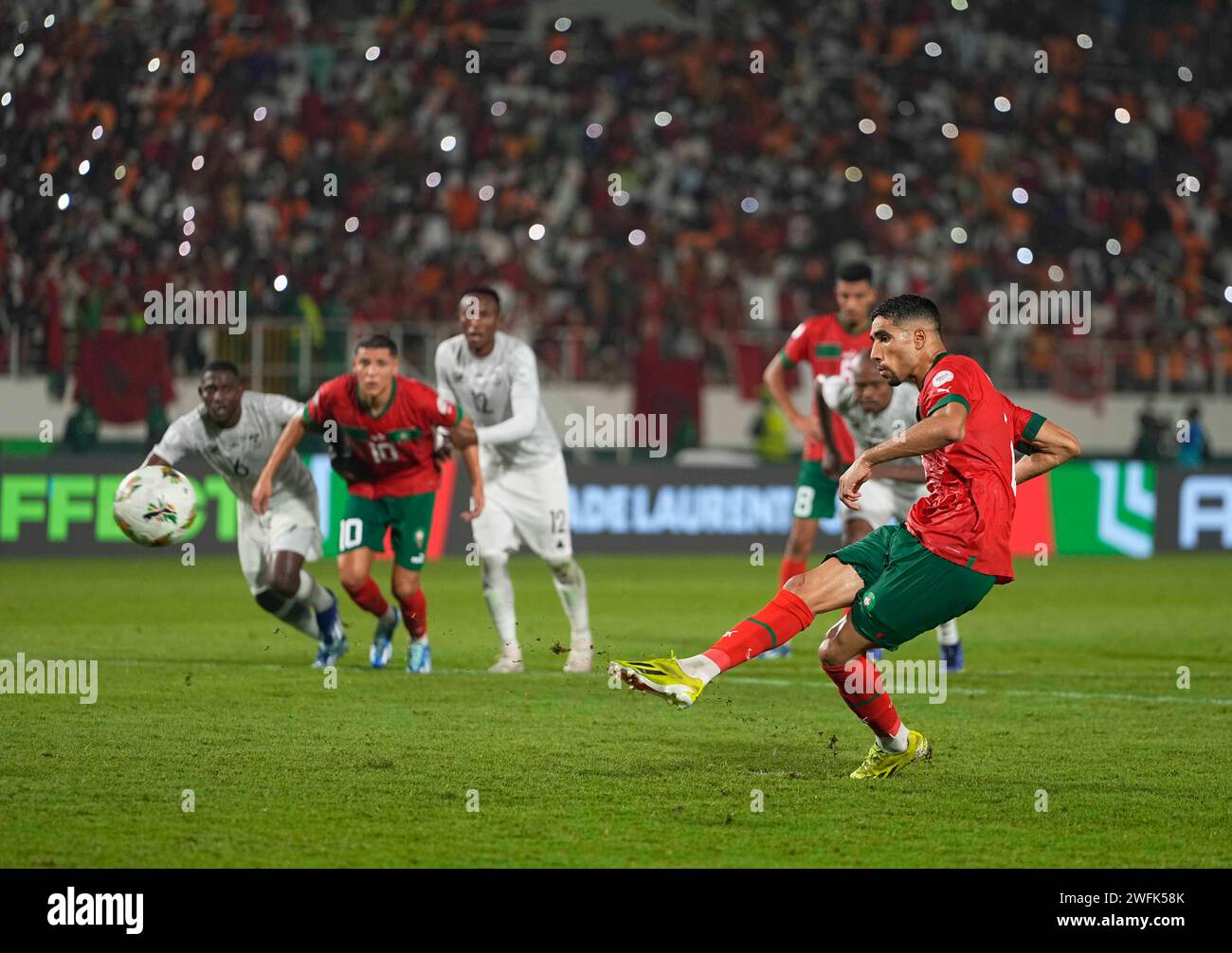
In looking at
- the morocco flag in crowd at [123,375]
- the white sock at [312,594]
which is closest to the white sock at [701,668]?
the white sock at [312,594]

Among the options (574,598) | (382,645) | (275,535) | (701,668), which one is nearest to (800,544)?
(574,598)

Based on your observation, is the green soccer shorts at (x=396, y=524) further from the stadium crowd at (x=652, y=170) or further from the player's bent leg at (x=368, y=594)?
the stadium crowd at (x=652, y=170)

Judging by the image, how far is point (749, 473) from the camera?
20.1 metres

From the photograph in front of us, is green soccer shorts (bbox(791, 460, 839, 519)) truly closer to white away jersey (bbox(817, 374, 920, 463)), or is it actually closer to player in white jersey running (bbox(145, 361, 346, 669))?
white away jersey (bbox(817, 374, 920, 463))

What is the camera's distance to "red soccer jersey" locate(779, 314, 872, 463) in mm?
11156

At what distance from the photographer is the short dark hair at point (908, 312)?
21.3 ft

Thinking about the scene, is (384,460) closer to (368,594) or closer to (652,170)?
(368,594)

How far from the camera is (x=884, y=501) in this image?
36.7 feet

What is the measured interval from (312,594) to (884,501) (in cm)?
357

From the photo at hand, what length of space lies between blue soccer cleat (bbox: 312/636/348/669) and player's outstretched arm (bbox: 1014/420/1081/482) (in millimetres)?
5015

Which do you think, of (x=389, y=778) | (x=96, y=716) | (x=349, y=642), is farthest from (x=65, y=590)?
(x=389, y=778)

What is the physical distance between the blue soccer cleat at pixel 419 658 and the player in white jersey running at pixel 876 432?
2.66 meters
